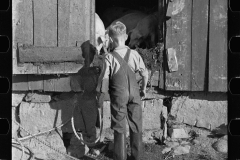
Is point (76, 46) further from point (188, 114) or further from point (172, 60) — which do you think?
point (188, 114)

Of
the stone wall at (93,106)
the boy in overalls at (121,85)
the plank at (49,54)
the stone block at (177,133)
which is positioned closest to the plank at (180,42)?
the stone wall at (93,106)

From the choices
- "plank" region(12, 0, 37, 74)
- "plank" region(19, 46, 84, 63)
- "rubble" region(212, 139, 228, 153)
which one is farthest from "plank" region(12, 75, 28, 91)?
"rubble" region(212, 139, 228, 153)

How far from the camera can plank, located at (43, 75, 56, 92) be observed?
5.16 m

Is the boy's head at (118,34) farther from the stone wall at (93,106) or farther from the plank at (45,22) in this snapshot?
the stone wall at (93,106)

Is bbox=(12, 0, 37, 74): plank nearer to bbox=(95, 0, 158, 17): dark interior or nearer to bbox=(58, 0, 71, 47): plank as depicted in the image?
bbox=(58, 0, 71, 47): plank

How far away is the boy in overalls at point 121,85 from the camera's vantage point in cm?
443

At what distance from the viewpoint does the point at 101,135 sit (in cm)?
541

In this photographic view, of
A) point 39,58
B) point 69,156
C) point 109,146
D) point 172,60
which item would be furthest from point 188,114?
point 39,58

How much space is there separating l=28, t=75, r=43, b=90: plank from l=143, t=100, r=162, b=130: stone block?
138 centimetres

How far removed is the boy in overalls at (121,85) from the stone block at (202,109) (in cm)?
111

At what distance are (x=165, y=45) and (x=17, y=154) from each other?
236cm

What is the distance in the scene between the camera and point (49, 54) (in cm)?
480

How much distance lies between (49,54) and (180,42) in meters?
1.65

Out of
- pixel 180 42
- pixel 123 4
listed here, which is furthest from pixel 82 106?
pixel 123 4
